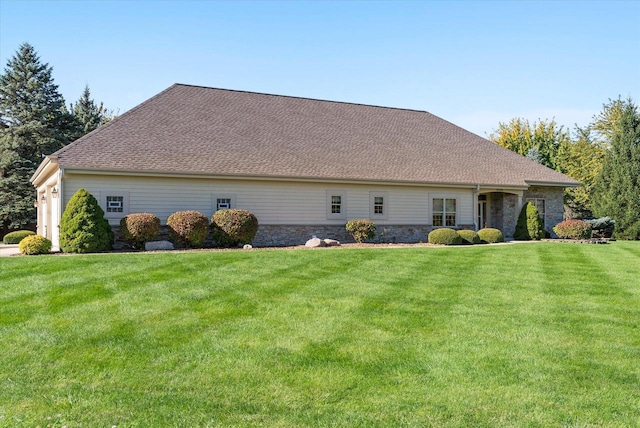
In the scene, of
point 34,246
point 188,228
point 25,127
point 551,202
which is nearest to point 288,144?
point 188,228

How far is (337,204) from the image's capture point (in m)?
22.3

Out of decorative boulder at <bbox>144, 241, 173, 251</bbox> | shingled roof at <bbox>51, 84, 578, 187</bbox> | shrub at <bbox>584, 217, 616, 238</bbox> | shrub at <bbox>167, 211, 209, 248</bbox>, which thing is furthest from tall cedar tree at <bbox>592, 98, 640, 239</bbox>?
decorative boulder at <bbox>144, 241, 173, 251</bbox>

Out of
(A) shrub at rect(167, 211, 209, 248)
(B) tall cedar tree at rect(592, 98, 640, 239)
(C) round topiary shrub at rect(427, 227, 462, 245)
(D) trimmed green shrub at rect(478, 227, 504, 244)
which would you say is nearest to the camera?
(A) shrub at rect(167, 211, 209, 248)

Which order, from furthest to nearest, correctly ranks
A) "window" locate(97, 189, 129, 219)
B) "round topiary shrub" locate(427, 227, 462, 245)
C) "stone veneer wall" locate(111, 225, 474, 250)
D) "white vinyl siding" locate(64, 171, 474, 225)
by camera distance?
"round topiary shrub" locate(427, 227, 462, 245) → "stone veneer wall" locate(111, 225, 474, 250) → "white vinyl siding" locate(64, 171, 474, 225) → "window" locate(97, 189, 129, 219)

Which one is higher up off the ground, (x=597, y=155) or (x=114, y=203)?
(x=597, y=155)

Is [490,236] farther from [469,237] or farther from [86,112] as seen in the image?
[86,112]

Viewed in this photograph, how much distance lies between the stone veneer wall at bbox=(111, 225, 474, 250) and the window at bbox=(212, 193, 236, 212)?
140 centimetres

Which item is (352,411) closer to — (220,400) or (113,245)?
(220,400)

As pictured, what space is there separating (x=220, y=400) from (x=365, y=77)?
61.5 feet

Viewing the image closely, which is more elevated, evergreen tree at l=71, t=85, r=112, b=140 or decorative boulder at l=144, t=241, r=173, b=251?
evergreen tree at l=71, t=85, r=112, b=140

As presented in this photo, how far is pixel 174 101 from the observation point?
23984mm

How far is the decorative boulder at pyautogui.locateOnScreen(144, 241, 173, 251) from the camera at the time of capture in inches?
694

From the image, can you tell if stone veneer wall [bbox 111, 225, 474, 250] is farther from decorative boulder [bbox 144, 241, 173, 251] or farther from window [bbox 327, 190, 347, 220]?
decorative boulder [bbox 144, 241, 173, 251]

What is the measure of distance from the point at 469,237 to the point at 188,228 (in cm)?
1151
